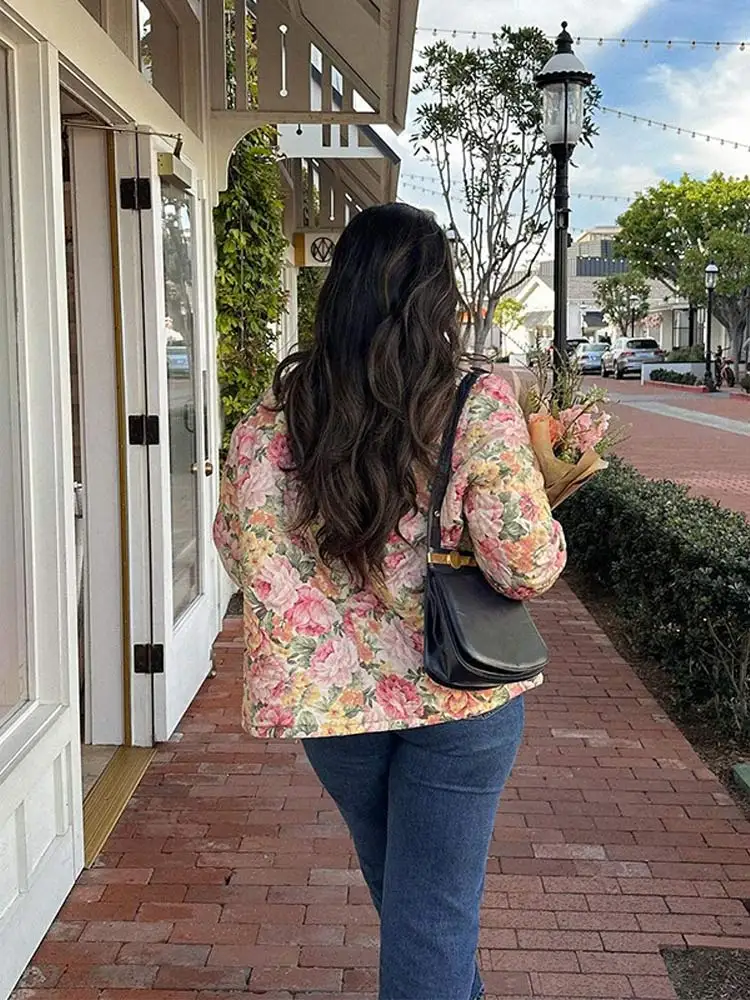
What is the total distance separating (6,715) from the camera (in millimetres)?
3012

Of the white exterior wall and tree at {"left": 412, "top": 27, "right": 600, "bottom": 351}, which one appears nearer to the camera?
the white exterior wall

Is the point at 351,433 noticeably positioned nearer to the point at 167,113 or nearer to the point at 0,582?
the point at 0,582

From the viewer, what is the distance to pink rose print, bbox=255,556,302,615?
1.95 metres

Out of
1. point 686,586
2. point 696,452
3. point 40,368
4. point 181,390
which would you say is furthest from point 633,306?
point 40,368

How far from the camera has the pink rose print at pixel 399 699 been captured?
1944 mm

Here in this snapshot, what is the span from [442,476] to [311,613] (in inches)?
13.9

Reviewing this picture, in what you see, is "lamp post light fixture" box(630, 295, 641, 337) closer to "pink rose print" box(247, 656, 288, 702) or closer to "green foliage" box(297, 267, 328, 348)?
"green foliage" box(297, 267, 328, 348)

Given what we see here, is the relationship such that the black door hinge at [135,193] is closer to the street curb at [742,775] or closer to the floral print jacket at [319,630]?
the floral print jacket at [319,630]

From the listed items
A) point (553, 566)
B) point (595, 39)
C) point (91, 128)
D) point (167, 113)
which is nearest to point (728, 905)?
point (553, 566)

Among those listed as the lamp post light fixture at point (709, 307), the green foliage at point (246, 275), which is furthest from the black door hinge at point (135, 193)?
the lamp post light fixture at point (709, 307)

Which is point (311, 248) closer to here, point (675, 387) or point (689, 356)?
point (675, 387)

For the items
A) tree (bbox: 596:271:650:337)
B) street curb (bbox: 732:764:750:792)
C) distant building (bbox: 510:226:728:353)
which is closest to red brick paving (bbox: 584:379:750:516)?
street curb (bbox: 732:764:750:792)

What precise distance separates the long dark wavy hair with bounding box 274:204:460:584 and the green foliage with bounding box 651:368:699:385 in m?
34.1

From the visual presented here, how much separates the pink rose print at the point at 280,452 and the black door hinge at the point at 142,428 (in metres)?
2.44
